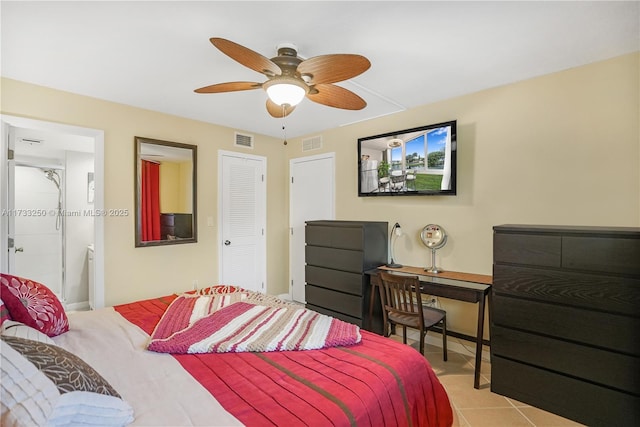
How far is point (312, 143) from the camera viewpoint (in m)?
4.26

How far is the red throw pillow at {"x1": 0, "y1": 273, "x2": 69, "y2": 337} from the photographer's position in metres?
1.62

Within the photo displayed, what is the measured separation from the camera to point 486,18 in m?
1.75

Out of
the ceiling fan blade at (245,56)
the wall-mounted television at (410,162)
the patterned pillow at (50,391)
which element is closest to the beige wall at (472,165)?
the wall-mounted television at (410,162)

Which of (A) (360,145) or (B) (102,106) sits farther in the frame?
(A) (360,145)

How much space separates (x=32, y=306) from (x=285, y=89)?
184 cm

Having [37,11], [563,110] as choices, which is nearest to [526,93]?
[563,110]

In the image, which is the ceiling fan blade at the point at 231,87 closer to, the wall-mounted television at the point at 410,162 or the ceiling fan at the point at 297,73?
the ceiling fan at the point at 297,73

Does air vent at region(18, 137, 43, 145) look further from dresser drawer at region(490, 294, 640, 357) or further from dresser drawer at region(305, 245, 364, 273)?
dresser drawer at region(490, 294, 640, 357)

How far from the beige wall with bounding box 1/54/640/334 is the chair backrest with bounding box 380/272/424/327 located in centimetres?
70

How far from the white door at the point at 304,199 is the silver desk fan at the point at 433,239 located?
4.33 ft

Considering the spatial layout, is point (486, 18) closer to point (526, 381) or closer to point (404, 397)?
point (404, 397)

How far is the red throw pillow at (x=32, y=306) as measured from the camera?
162cm

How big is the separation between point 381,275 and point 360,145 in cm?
165

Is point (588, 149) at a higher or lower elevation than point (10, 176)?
higher
